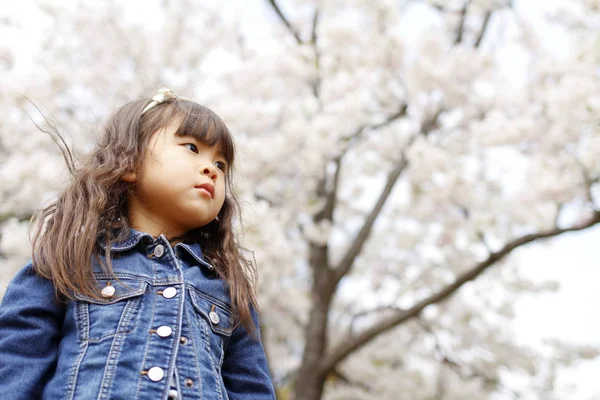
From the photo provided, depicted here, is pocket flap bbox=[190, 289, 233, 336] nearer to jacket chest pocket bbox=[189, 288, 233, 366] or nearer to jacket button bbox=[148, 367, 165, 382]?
jacket chest pocket bbox=[189, 288, 233, 366]

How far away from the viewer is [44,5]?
4969 mm

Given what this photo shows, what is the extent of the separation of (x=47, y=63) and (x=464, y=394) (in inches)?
159

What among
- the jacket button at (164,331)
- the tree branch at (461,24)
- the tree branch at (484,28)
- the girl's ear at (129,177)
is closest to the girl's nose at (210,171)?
the girl's ear at (129,177)

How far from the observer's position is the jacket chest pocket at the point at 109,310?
1254 millimetres

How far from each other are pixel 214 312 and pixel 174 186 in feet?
0.92

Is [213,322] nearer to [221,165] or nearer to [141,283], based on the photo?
[141,283]

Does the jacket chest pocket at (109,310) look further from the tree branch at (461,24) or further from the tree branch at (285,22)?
the tree branch at (285,22)

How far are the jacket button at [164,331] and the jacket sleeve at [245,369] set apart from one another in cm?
23

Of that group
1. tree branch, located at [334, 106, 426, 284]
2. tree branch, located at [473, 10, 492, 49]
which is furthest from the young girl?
tree branch, located at [473, 10, 492, 49]

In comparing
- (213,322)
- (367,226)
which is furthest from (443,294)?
(213,322)

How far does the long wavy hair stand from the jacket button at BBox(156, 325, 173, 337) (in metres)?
0.14

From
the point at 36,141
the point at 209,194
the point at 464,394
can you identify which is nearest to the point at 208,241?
the point at 209,194

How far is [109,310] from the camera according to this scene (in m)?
1.28

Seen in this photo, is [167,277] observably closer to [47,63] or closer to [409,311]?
[409,311]
